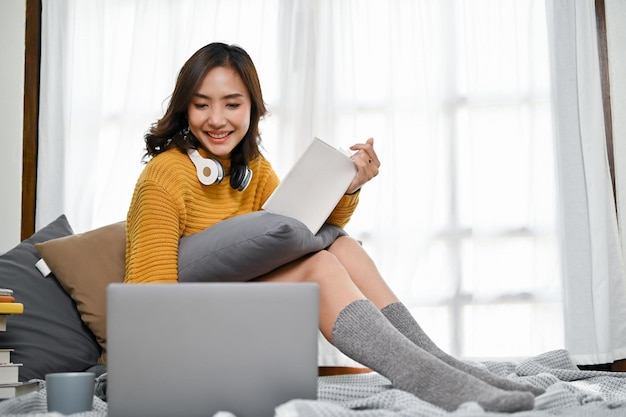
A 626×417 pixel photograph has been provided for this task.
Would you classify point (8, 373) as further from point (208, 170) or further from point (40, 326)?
point (208, 170)

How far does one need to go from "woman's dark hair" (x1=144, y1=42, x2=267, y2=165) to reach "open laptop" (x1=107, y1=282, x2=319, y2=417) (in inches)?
36.1

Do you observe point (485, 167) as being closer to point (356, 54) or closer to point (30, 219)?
point (356, 54)

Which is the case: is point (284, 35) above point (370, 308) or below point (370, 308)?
above

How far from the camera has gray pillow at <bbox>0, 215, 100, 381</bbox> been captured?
6.54 feet

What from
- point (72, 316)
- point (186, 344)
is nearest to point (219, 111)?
point (72, 316)

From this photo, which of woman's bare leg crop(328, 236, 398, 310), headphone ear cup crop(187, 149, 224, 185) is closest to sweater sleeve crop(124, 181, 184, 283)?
headphone ear cup crop(187, 149, 224, 185)

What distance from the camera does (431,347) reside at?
5.13 feet

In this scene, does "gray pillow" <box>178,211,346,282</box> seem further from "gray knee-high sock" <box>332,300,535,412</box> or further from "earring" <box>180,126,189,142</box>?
"earring" <box>180,126,189,142</box>

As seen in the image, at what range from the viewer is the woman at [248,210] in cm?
128

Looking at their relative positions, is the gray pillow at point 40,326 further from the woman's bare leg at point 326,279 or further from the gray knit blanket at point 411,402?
the woman's bare leg at point 326,279

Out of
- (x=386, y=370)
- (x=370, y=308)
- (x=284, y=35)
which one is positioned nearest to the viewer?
(x=386, y=370)

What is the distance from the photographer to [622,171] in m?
3.01

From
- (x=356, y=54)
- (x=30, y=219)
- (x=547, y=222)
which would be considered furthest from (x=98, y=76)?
(x=547, y=222)

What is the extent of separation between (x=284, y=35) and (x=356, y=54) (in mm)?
316
